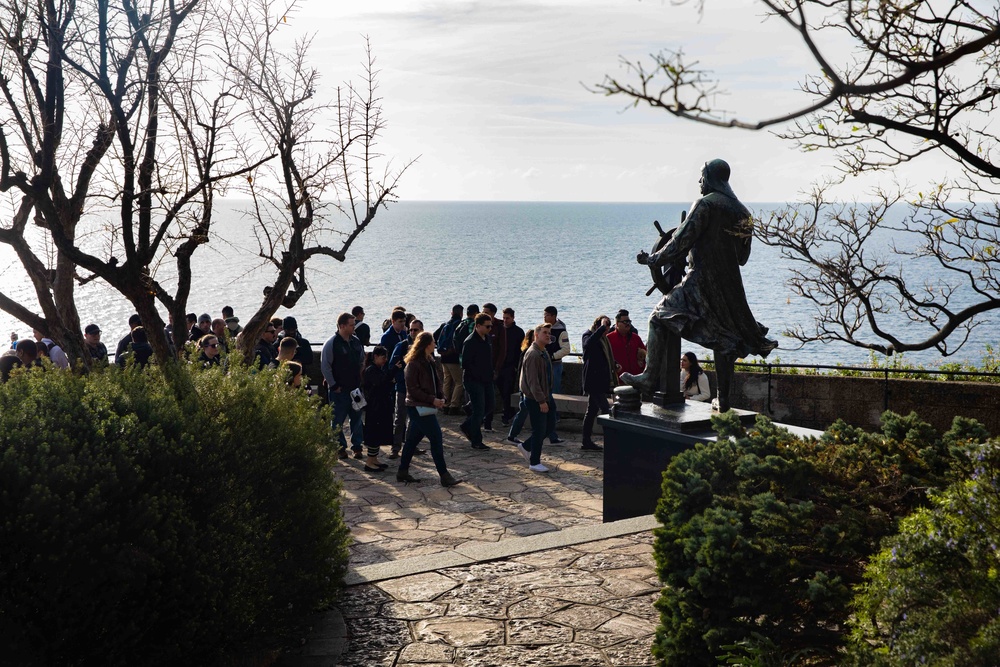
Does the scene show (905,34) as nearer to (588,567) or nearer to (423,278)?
(588,567)

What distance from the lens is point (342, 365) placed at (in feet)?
38.7

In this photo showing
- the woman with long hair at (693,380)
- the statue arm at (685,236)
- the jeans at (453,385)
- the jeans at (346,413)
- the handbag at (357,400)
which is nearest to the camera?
the statue arm at (685,236)

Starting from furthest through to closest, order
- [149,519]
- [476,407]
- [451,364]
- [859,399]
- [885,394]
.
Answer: [451,364] < [859,399] < [885,394] < [476,407] < [149,519]

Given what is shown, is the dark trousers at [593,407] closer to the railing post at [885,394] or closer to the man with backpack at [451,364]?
the man with backpack at [451,364]

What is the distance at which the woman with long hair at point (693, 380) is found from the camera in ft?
38.1

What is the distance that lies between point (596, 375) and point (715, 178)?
14.1 feet

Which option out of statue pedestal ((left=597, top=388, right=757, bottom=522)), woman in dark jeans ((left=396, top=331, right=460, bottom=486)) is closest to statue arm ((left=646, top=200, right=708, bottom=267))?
statue pedestal ((left=597, top=388, right=757, bottom=522))

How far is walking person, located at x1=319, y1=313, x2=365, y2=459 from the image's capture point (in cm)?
1172

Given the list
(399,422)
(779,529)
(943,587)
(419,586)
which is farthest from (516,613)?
(399,422)

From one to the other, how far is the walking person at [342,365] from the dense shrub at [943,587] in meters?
8.84

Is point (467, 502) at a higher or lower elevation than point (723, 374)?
lower

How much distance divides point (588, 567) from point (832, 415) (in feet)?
28.3

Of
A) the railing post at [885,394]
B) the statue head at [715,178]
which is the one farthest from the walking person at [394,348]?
the railing post at [885,394]

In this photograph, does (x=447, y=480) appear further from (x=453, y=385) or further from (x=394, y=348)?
(x=453, y=385)
